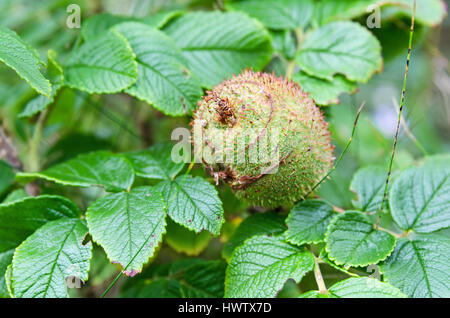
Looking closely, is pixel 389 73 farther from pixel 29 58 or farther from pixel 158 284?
pixel 29 58

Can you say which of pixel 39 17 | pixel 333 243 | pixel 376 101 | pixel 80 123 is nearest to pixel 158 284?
pixel 333 243

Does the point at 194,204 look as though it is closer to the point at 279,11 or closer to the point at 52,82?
the point at 52,82

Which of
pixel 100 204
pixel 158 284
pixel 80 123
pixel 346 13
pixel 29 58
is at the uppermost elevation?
pixel 346 13

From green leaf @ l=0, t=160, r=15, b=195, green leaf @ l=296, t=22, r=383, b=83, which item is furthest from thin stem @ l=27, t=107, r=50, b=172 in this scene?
green leaf @ l=296, t=22, r=383, b=83

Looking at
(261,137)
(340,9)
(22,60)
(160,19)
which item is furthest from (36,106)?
(340,9)

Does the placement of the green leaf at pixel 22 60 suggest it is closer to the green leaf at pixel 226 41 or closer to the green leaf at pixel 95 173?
the green leaf at pixel 95 173

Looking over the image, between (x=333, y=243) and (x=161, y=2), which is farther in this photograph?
(x=161, y=2)

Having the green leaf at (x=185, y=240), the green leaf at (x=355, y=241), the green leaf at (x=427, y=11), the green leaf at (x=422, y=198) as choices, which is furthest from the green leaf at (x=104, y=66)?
the green leaf at (x=427, y=11)
